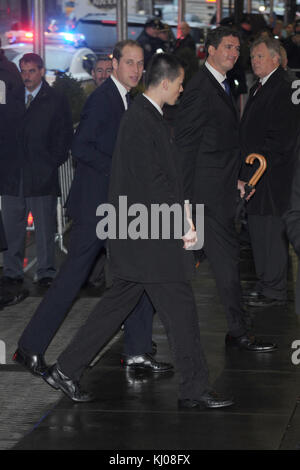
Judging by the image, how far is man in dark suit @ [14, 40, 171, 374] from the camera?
280 inches

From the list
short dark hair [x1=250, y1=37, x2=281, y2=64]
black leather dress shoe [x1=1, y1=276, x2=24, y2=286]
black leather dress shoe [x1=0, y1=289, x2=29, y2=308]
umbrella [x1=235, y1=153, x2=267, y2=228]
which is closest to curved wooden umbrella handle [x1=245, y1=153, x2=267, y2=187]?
umbrella [x1=235, y1=153, x2=267, y2=228]

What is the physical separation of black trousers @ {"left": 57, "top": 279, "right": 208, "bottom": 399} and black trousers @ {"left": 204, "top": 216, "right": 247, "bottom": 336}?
4.52 feet

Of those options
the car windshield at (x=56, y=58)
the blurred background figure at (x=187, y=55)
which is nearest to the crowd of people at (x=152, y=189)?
the blurred background figure at (x=187, y=55)

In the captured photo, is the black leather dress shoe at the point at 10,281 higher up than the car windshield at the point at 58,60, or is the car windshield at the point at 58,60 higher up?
the car windshield at the point at 58,60

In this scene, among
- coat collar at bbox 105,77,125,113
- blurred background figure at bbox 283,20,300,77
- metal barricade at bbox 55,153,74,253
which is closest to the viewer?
coat collar at bbox 105,77,125,113

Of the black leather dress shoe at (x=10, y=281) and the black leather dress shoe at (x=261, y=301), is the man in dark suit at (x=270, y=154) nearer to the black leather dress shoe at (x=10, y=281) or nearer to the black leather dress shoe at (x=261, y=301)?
the black leather dress shoe at (x=261, y=301)

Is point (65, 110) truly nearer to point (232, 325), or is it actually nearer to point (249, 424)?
point (232, 325)

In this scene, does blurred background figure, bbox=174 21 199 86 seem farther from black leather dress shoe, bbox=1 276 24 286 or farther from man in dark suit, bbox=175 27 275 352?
man in dark suit, bbox=175 27 275 352

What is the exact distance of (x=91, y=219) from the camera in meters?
7.14

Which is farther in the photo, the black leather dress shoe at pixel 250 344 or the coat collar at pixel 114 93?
the black leather dress shoe at pixel 250 344

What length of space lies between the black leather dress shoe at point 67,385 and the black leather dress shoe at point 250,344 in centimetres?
152

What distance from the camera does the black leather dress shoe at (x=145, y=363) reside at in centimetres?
739

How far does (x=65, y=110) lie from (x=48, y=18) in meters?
41.2

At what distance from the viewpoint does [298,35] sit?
20578 mm
